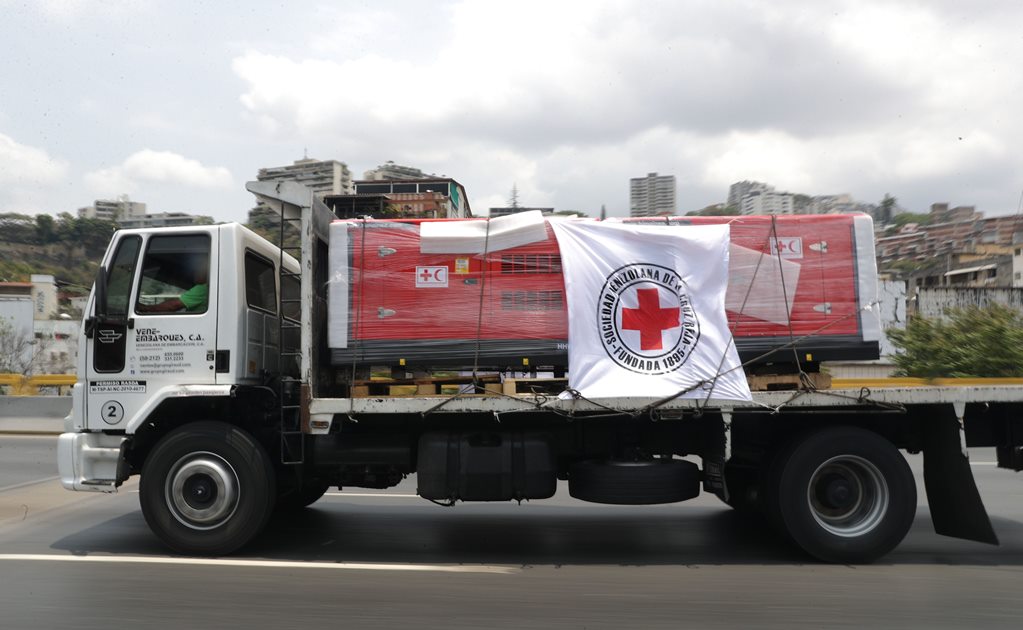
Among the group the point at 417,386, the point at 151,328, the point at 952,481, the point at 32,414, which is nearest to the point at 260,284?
the point at 151,328

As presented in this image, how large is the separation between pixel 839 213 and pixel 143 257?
18.4 feet

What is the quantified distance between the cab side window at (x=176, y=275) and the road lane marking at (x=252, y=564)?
76.4 inches

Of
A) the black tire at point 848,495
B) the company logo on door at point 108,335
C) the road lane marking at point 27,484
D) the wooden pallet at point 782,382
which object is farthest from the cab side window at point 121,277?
the black tire at point 848,495

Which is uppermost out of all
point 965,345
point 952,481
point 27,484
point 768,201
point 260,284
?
point 768,201

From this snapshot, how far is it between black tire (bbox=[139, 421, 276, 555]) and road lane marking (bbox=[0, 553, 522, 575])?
139mm

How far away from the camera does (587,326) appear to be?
602 centimetres

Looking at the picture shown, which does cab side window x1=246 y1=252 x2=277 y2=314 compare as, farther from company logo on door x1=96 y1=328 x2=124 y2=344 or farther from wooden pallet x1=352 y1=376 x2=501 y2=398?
wooden pallet x1=352 y1=376 x2=501 y2=398

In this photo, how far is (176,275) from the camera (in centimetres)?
633

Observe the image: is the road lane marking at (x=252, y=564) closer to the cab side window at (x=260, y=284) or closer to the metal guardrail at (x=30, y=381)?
the cab side window at (x=260, y=284)

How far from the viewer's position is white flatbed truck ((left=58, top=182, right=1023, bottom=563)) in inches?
235

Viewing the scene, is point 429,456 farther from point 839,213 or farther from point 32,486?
point 32,486

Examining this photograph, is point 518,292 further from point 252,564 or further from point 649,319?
point 252,564

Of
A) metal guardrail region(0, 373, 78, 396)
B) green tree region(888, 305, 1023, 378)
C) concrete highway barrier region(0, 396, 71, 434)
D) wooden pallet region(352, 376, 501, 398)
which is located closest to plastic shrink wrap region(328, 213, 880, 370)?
wooden pallet region(352, 376, 501, 398)

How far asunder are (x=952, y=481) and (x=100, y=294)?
6942 mm
